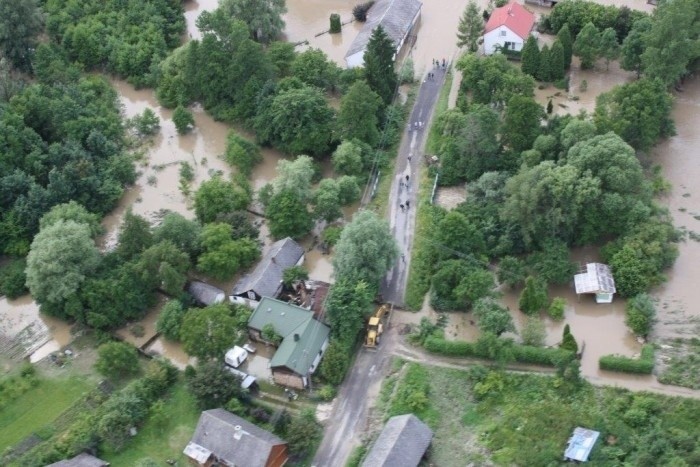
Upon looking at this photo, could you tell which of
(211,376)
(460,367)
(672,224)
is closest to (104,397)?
(211,376)

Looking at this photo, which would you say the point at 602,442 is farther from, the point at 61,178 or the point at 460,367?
the point at 61,178

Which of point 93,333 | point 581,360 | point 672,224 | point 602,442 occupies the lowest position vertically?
point 93,333

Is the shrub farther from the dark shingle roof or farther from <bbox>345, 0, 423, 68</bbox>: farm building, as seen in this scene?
<bbox>345, 0, 423, 68</bbox>: farm building

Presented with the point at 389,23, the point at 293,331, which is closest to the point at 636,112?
the point at 389,23

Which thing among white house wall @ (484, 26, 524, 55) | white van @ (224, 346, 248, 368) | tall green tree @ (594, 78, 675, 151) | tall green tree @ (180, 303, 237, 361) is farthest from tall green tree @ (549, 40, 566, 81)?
white van @ (224, 346, 248, 368)

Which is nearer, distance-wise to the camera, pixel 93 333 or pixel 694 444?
pixel 694 444

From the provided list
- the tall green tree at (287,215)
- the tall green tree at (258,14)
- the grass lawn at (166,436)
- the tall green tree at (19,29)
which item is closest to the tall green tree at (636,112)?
the tall green tree at (287,215)

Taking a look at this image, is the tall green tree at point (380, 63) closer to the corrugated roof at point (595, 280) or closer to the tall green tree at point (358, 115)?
the tall green tree at point (358, 115)
